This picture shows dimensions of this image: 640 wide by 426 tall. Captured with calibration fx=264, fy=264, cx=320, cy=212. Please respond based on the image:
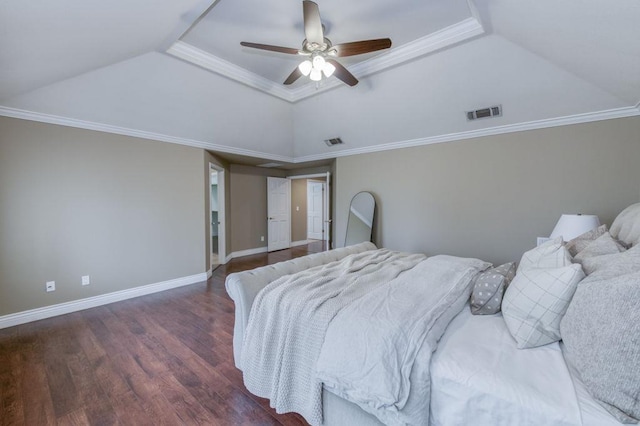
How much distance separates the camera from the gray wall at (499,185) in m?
3.03

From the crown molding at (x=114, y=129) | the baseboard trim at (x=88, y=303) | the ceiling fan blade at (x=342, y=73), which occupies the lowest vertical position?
the baseboard trim at (x=88, y=303)

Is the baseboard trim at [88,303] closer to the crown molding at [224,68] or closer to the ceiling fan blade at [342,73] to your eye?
the crown molding at [224,68]

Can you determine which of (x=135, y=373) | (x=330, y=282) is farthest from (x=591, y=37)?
(x=135, y=373)

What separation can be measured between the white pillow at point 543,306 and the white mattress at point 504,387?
0.05 m

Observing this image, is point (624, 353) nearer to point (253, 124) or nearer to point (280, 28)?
point (280, 28)

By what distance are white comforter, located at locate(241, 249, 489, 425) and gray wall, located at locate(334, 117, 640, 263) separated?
206 cm

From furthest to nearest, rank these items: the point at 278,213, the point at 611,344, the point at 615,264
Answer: the point at 278,213, the point at 615,264, the point at 611,344

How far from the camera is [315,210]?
8.95 m

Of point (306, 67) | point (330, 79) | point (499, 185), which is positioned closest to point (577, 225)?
point (499, 185)

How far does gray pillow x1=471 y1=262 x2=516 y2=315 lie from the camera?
1.59 metres

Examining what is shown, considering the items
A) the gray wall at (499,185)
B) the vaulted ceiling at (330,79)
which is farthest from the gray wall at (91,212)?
the gray wall at (499,185)

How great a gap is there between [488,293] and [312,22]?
2.28 m

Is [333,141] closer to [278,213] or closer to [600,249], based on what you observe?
[278,213]

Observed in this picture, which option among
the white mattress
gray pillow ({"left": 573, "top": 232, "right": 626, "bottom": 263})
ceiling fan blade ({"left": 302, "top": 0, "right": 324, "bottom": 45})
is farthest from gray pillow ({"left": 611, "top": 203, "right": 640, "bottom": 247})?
ceiling fan blade ({"left": 302, "top": 0, "right": 324, "bottom": 45})
